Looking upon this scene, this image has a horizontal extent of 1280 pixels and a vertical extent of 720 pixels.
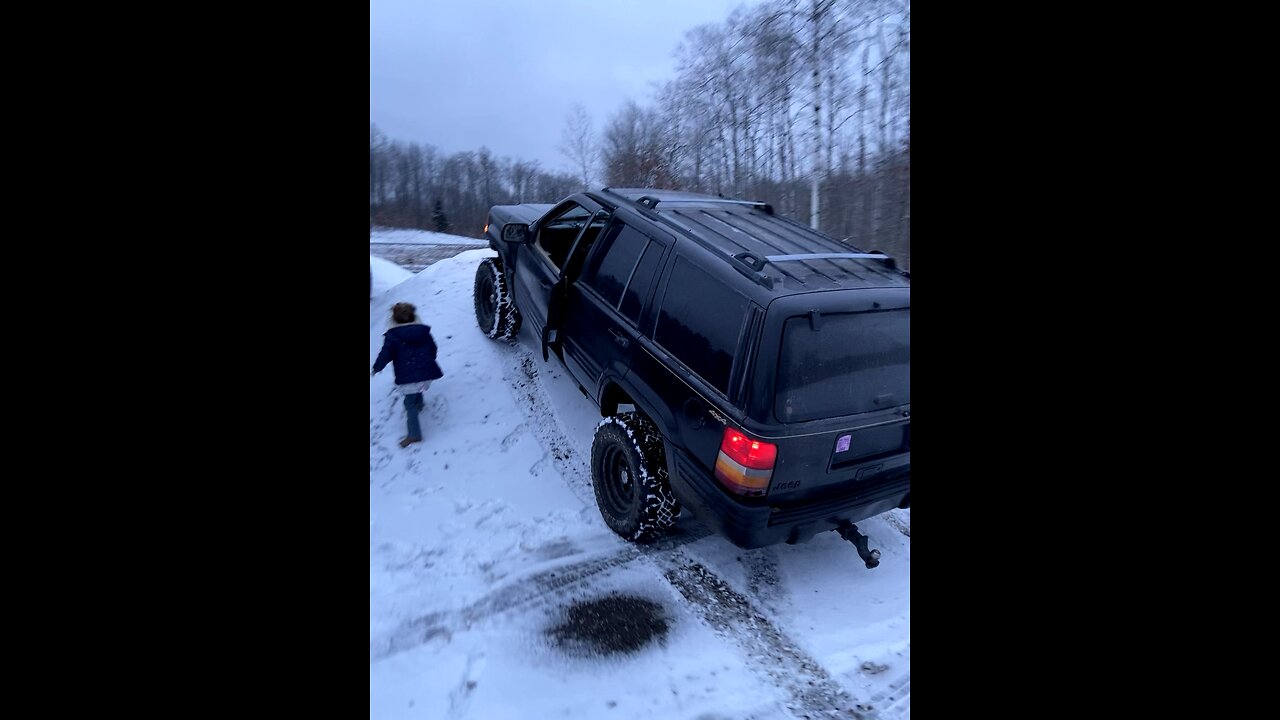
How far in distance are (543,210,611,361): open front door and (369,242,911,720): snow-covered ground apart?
0.88 metres

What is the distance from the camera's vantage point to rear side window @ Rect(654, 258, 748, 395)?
119 inches

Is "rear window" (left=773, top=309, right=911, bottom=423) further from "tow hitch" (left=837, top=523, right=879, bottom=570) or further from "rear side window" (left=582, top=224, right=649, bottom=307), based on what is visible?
"rear side window" (left=582, top=224, right=649, bottom=307)

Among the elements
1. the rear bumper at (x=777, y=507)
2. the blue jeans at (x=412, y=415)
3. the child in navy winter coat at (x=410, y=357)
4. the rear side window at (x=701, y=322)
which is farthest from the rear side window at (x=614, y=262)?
the blue jeans at (x=412, y=415)

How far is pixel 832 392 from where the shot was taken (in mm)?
2930

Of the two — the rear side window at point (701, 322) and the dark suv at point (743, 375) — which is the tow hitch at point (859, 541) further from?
the rear side window at point (701, 322)

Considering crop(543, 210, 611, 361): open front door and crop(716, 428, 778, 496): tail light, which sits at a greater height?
crop(543, 210, 611, 361): open front door

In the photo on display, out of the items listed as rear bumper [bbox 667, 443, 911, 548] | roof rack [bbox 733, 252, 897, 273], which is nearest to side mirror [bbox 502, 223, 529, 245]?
roof rack [bbox 733, 252, 897, 273]

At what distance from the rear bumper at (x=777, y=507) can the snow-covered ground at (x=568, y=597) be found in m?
0.52
